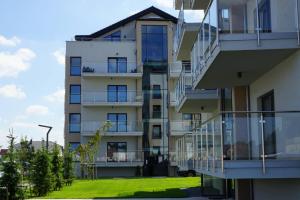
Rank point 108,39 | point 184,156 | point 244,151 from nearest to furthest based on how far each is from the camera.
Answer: point 244,151 < point 184,156 < point 108,39

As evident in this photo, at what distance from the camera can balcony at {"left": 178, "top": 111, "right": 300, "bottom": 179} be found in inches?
453

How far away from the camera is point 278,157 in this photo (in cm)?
1175

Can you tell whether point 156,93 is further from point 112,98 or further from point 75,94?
point 75,94

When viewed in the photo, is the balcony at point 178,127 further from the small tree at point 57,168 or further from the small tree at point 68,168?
the small tree at point 57,168

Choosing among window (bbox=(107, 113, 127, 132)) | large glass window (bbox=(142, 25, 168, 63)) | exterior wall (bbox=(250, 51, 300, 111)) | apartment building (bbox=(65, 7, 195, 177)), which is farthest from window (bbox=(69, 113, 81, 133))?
exterior wall (bbox=(250, 51, 300, 111))

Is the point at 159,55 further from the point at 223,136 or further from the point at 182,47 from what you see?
the point at 223,136

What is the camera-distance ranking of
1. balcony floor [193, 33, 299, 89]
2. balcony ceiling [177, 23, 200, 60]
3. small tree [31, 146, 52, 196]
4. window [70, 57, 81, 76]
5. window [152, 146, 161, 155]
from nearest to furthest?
balcony floor [193, 33, 299, 89]
balcony ceiling [177, 23, 200, 60]
small tree [31, 146, 52, 196]
window [152, 146, 161, 155]
window [70, 57, 81, 76]

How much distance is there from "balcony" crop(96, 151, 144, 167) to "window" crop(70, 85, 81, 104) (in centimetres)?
738

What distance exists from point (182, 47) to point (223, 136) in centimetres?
1299

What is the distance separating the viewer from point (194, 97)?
71.2ft

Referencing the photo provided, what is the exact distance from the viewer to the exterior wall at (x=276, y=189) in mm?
12945

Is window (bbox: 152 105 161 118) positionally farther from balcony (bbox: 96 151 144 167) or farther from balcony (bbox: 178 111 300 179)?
balcony (bbox: 178 111 300 179)

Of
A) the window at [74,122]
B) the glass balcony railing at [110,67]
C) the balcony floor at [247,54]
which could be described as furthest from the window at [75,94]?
the balcony floor at [247,54]

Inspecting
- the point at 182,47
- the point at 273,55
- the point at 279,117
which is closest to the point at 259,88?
the point at 273,55
